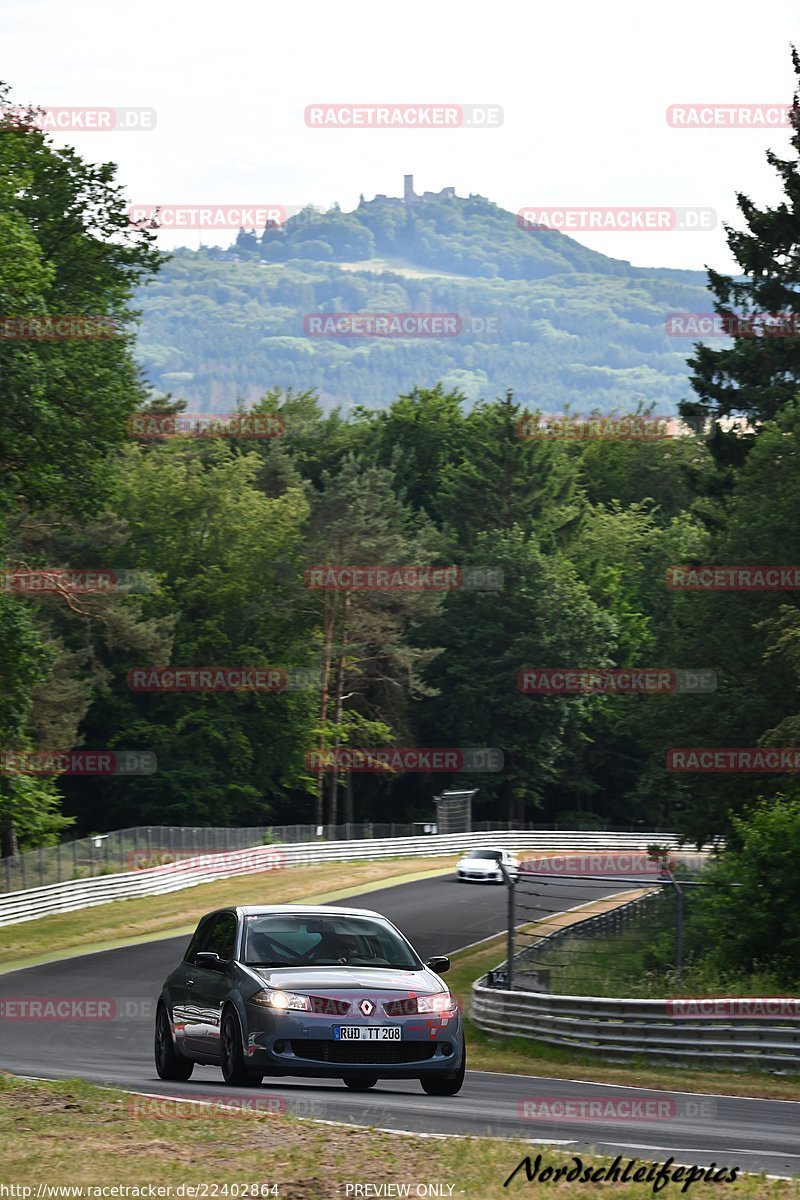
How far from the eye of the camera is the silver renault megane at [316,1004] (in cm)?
1243

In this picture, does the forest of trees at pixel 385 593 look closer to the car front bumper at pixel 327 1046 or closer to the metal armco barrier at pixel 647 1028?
the metal armco barrier at pixel 647 1028

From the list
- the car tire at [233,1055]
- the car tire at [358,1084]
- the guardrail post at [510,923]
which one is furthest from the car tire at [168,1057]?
the guardrail post at [510,923]

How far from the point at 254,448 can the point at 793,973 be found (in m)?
78.2

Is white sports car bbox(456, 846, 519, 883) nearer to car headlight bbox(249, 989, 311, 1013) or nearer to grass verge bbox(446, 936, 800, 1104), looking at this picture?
grass verge bbox(446, 936, 800, 1104)

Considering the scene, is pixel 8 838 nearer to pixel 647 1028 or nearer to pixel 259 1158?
pixel 647 1028

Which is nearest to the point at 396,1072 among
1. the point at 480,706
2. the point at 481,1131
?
the point at 481,1131

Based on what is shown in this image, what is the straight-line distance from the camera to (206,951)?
14.1 metres

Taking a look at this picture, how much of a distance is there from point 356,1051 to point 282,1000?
2.12ft

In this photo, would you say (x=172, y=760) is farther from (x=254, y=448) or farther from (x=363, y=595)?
(x=254, y=448)

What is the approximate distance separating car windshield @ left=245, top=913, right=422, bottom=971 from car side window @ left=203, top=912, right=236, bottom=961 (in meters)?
0.15

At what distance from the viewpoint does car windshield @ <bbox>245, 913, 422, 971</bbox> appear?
1327 centimetres

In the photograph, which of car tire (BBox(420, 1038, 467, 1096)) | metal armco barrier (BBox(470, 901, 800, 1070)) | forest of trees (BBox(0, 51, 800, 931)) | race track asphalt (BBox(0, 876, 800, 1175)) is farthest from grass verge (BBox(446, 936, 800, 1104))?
forest of trees (BBox(0, 51, 800, 931))

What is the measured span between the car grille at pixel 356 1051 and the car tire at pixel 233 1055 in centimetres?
49

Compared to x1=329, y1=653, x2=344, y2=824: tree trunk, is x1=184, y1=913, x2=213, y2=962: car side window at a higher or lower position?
higher
